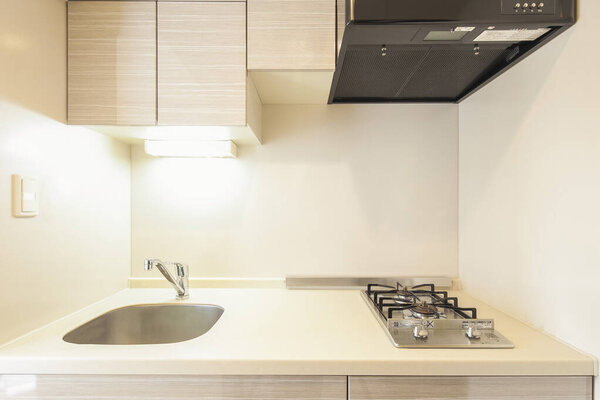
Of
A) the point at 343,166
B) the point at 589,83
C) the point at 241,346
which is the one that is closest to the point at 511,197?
the point at 589,83

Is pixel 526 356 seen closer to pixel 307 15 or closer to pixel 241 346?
pixel 241 346

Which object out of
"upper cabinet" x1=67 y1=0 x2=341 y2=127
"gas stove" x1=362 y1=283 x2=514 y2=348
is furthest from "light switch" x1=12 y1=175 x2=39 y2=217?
"gas stove" x1=362 y1=283 x2=514 y2=348

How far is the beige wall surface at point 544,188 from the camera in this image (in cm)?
92

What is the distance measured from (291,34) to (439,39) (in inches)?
19.6

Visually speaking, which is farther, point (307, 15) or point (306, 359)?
point (307, 15)

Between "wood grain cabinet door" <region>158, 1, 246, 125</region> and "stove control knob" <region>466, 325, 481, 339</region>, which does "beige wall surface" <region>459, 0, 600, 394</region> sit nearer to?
"stove control knob" <region>466, 325, 481, 339</region>

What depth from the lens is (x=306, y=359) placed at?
0.92 metres

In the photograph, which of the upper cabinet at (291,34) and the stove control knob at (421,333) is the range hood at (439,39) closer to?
the upper cabinet at (291,34)

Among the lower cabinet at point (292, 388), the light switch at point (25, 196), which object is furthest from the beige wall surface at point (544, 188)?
the light switch at point (25, 196)

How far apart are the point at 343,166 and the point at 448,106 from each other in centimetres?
57

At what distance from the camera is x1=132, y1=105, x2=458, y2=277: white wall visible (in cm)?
166

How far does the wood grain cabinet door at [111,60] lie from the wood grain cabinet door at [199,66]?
0.05 m

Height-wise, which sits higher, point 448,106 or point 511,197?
point 448,106

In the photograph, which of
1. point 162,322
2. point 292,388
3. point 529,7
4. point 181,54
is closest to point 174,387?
point 292,388
